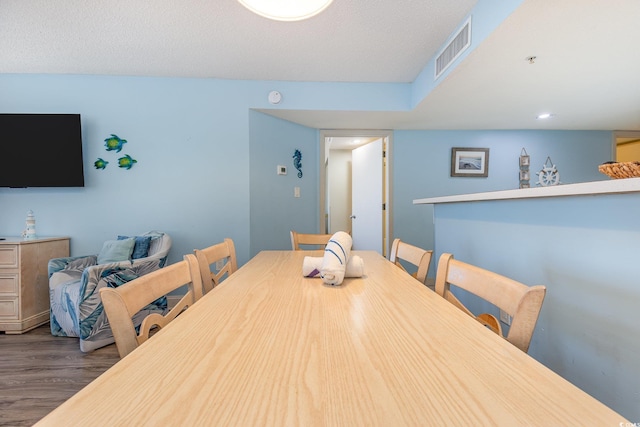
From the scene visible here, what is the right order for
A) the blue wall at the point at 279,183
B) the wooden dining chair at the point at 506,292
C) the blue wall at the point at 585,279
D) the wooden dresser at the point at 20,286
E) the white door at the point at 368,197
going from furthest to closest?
the white door at the point at 368,197 → the blue wall at the point at 279,183 → the wooden dresser at the point at 20,286 → the blue wall at the point at 585,279 → the wooden dining chair at the point at 506,292

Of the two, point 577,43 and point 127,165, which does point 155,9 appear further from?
point 577,43

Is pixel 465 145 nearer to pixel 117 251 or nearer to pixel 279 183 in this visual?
pixel 279 183

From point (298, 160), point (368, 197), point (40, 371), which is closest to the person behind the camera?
point (40, 371)

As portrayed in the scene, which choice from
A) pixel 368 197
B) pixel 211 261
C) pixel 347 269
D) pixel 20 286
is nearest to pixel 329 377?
pixel 347 269

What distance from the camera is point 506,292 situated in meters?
0.68

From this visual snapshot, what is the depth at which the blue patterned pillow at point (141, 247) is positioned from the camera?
9.23 ft

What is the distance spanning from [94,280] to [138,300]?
6.29 ft

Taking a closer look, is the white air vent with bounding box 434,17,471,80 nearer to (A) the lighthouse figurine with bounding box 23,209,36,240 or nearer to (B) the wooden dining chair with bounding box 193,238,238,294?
(B) the wooden dining chair with bounding box 193,238,238,294

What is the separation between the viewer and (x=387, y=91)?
10.6 ft

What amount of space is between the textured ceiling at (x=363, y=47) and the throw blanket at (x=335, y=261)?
5.52 feet

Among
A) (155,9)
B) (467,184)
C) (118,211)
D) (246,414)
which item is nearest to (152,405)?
(246,414)

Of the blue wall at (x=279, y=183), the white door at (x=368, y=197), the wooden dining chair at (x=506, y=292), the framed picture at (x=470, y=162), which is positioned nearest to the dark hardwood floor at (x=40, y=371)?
the blue wall at (x=279, y=183)

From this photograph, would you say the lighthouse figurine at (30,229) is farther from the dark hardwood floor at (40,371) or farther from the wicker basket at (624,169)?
the wicker basket at (624,169)

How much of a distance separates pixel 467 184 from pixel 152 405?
4.32 m
